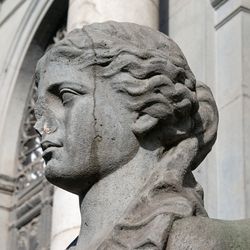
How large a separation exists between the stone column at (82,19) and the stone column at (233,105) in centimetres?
46

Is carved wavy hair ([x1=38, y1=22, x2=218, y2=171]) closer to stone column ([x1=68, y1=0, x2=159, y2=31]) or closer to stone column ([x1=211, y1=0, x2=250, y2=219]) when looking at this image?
stone column ([x1=211, y1=0, x2=250, y2=219])

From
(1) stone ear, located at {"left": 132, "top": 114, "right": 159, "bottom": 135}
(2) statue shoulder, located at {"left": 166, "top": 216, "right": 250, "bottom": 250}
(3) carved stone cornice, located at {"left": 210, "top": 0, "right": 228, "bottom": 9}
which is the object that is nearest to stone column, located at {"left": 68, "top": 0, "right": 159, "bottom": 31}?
(3) carved stone cornice, located at {"left": 210, "top": 0, "right": 228, "bottom": 9}

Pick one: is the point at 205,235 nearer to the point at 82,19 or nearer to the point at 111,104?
the point at 111,104

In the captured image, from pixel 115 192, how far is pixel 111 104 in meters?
0.22

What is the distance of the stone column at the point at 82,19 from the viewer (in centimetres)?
654

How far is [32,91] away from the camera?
1003 cm

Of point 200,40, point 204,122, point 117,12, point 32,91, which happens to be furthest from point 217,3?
point 204,122

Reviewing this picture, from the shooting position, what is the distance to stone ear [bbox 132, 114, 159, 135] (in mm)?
2633

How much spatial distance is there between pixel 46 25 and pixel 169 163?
727 centimetres

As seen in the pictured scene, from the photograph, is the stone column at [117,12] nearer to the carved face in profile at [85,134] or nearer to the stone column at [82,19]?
the stone column at [82,19]

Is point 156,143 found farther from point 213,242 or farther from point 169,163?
point 213,242

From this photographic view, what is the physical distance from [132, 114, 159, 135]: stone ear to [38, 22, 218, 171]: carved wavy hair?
0.03ft

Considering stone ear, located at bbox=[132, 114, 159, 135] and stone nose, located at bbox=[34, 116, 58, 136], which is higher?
stone nose, located at bbox=[34, 116, 58, 136]

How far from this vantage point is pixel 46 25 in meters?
9.78
